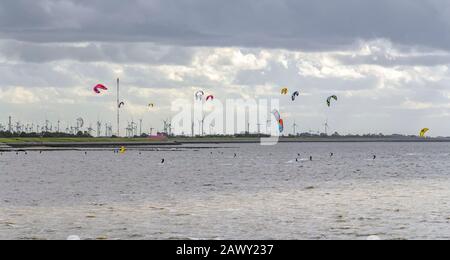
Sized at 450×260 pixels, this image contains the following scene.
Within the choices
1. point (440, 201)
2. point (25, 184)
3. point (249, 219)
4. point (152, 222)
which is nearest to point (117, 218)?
point (152, 222)

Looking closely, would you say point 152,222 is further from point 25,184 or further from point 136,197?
point 25,184

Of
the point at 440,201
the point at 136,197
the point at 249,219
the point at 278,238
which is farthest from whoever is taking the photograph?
the point at 136,197

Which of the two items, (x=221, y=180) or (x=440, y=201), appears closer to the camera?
(x=440, y=201)
